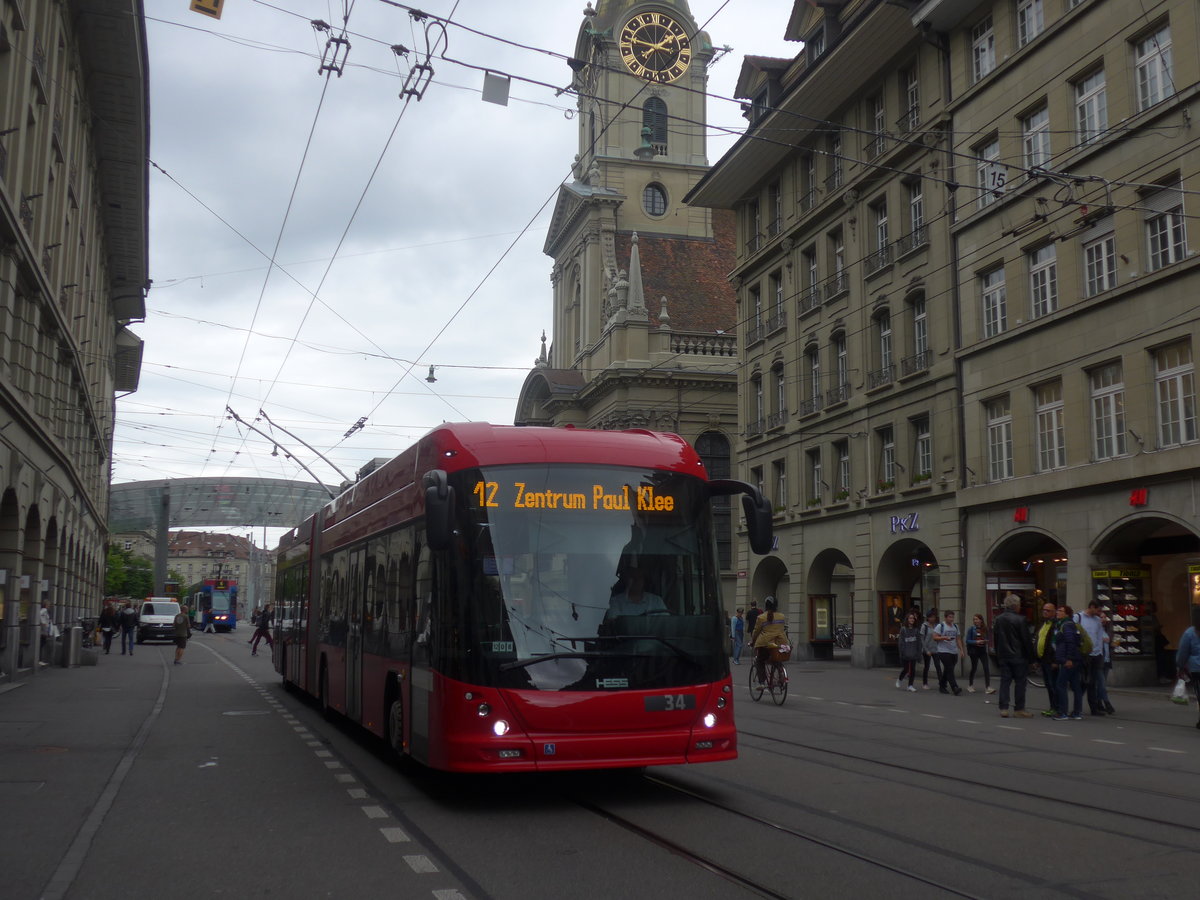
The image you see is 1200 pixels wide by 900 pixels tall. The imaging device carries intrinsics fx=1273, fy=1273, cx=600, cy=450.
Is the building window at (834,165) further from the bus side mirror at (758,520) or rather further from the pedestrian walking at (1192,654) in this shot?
the bus side mirror at (758,520)

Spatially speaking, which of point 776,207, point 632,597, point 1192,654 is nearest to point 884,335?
point 776,207

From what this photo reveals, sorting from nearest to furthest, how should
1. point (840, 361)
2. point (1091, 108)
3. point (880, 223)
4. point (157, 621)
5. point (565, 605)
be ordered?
point (565, 605)
point (1091, 108)
point (880, 223)
point (840, 361)
point (157, 621)

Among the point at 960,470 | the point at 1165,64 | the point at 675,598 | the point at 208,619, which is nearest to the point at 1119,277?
the point at 1165,64

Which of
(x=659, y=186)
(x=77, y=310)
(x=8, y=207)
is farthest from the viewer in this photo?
(x=659, y=186)

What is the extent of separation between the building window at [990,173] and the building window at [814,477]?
1076 cm

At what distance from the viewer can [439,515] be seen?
8984 millimetres

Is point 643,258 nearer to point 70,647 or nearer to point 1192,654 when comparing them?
point 70,647

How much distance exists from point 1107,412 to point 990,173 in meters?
6.98

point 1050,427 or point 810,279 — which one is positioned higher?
point 810,279

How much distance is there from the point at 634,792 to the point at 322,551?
864cm

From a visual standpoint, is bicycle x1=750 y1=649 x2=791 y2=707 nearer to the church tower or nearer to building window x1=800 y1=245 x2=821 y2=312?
building window x1=800 y1=245 x2=821 y2=312

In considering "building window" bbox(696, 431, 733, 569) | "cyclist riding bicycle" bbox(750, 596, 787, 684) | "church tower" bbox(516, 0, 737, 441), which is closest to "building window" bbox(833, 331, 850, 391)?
"cyclist riding bicycle" bbox(750, 596, 787, 684)

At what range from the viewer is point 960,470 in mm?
29734

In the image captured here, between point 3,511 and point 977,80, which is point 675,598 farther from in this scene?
point 977,80
